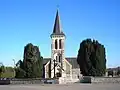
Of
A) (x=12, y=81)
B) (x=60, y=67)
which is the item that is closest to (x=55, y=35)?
(x=60, y=67)

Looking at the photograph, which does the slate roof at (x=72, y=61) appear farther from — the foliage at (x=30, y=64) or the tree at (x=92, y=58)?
the foliage at (x=30, y=64)

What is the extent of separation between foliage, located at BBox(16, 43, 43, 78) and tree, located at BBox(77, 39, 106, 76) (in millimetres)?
11855

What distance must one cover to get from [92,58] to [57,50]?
33363 mm

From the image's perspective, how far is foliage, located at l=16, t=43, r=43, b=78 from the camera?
6116 cm

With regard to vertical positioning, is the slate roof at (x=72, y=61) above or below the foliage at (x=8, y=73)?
above

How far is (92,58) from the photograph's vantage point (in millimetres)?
69125

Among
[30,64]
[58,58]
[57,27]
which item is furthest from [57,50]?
[30,64]

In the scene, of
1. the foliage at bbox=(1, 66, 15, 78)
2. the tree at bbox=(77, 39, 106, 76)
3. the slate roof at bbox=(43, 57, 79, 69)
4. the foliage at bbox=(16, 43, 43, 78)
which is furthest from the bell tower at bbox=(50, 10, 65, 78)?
the foliage at bbox=(16, 43, 43, 78)

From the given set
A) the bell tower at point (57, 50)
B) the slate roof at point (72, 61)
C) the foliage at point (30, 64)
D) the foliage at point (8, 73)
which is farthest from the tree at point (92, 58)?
the slate roof at point (72, 61)

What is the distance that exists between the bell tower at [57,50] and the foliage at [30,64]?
1514 inches

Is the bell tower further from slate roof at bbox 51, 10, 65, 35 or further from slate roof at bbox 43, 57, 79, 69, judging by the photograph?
slate roof at bbox 43, 57, 79, 69

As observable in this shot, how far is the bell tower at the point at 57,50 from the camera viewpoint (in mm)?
101188

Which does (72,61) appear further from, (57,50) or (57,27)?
(57,27)

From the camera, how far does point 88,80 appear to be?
6344cm
